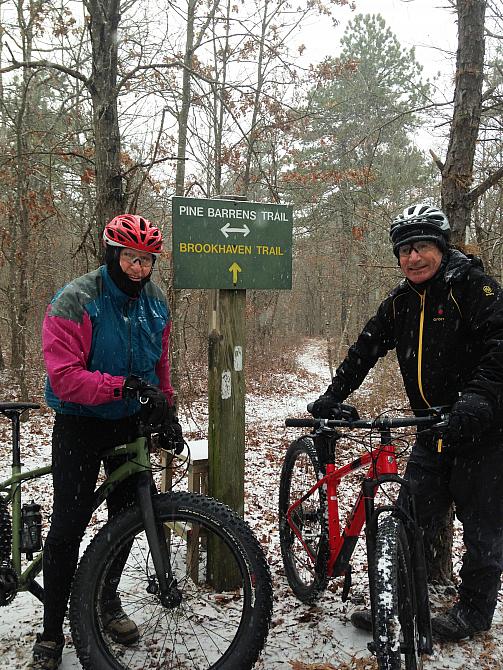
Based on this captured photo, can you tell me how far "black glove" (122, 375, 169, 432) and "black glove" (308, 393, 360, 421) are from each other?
96cm

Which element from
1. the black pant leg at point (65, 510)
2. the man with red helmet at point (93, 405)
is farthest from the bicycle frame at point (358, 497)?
the black pant leg at point (65, 510)

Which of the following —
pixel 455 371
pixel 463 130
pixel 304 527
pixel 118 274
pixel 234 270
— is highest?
pixel 463 130

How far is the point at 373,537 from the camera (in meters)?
2.45

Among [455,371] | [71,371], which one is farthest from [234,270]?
[455,371]

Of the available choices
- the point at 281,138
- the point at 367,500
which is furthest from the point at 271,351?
the point at 367,500

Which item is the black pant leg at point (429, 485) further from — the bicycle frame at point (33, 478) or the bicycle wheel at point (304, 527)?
the bicycle frame at point (33, 478)

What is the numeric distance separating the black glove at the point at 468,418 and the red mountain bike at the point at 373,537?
0.21 ft

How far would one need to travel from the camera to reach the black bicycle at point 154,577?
2.47 metres

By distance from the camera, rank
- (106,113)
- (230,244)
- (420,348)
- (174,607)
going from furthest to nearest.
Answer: (106,113)
(230,244)
(420,348)
(174,607)

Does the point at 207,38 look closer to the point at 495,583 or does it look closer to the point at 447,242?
the point at 447,242

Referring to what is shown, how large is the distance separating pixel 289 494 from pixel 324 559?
2.32ft

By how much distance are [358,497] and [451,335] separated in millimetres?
995

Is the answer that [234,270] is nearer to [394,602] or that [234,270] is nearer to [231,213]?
[231,213]

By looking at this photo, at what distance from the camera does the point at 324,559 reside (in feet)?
10.6
